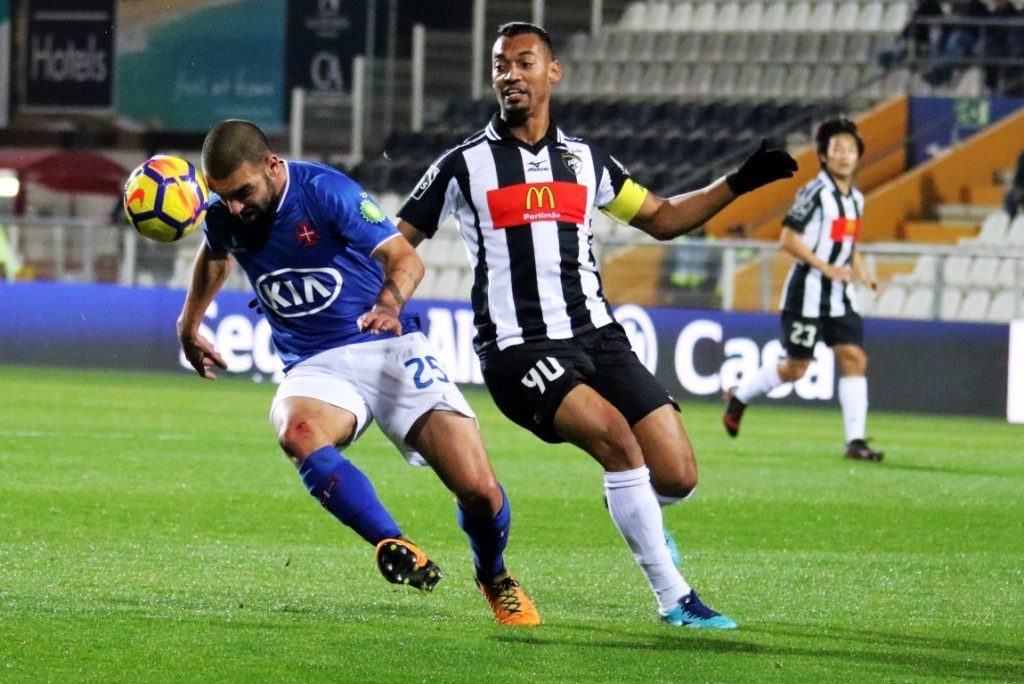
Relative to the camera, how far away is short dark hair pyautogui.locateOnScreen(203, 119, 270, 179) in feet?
18.2

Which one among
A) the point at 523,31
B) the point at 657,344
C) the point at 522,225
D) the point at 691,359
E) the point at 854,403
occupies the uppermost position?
the point at 523,31

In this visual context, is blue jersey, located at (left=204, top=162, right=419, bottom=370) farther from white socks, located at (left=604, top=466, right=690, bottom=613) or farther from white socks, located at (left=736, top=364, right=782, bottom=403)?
white socks, located at (left=736, top=364, right=782, bottom=403)

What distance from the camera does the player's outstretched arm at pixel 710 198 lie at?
5.91m

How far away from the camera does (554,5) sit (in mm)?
26219

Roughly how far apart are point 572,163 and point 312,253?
999 mm

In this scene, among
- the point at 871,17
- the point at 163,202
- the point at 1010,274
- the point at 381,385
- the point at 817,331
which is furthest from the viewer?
the point at 871,17

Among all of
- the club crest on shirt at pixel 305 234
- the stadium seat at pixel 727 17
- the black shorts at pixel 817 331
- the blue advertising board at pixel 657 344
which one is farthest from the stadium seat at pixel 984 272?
the club crest on shirt at pixel 305 234

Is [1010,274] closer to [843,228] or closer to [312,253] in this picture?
[843,228]

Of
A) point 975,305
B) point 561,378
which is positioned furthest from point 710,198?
point 975,305

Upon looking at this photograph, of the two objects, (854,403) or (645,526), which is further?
(854,403)

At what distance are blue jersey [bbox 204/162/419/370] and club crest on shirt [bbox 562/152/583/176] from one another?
741mm

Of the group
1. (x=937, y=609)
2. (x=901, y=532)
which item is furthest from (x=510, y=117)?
(x=901, y=532)

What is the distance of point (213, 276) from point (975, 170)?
1626cm

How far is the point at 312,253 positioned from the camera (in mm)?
5871
